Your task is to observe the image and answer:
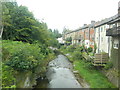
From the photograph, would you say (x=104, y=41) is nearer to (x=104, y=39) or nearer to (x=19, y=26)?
(x=104, y=39)

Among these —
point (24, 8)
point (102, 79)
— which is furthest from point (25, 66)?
point (24, 8)

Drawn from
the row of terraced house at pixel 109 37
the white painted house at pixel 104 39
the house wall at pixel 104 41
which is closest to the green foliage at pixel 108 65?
→ the row of terraced house at pixel 109 37

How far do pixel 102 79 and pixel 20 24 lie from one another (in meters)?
17.1

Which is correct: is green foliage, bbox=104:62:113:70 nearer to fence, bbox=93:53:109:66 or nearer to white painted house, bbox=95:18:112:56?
fence, bbox=93:53:109:66

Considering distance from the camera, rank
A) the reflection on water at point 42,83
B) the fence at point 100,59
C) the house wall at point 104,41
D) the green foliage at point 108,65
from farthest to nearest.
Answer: the house wall at point 104,41 → the fence at point 100,59 → the green foliage at point 108,65 → the reflection on water at point 42,83

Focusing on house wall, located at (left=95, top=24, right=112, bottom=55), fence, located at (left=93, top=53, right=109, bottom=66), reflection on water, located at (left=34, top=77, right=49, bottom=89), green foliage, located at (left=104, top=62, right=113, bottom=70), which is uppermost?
house wall, located at (left=95, top=24, right=112, bottom=55)

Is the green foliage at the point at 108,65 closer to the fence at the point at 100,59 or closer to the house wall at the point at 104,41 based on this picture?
the fence at the point at 100,59

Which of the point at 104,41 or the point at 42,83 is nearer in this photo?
the point at 42,83

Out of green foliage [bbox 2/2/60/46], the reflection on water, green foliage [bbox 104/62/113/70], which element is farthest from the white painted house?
green foliage [bbox 2/2/60/46]

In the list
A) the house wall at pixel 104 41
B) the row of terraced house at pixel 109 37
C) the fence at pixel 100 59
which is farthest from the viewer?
the house wall at pixel 104 41

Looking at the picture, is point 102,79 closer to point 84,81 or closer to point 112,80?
point 112,80

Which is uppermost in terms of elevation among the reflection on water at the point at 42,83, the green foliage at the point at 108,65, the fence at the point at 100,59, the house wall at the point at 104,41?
the house wall at the point at 104,41

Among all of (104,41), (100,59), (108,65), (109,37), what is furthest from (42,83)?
(104,41)

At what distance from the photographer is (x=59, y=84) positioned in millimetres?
13023
